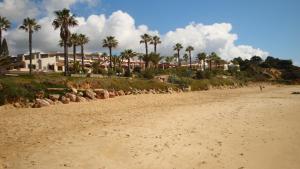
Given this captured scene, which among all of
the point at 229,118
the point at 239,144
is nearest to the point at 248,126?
the point at 229,118

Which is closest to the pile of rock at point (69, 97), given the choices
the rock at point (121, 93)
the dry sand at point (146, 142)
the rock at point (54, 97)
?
the rock at point (54, 97)

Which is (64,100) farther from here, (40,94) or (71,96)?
(40,94)

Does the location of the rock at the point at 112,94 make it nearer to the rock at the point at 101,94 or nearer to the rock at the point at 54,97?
the rock at the point at 101,94

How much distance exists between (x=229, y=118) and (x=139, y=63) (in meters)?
117

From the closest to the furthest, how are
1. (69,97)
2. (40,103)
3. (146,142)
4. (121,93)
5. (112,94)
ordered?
(146,142)
(40,103)
(69,97)
(112,94)
(121,93)

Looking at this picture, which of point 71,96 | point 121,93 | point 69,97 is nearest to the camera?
point 69,97

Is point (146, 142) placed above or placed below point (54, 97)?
below

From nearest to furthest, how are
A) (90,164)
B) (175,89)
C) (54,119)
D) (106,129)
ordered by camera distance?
(90,164), (106,129), (54,119), (175,89)

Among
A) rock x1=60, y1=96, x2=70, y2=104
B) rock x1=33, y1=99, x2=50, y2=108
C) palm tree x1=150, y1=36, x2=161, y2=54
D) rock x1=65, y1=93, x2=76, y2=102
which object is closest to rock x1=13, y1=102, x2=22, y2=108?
rock x1=33, y1=99, x2=50, y2=108

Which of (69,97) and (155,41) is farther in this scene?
(155,41)

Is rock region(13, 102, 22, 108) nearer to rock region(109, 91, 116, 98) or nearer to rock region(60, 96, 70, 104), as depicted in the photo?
rock region(60, 96, 70, 104)

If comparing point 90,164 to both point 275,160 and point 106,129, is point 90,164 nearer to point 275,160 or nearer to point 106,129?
point 106,129

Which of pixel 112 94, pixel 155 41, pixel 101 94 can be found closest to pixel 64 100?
pixel 101 94

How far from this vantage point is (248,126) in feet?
53.1
